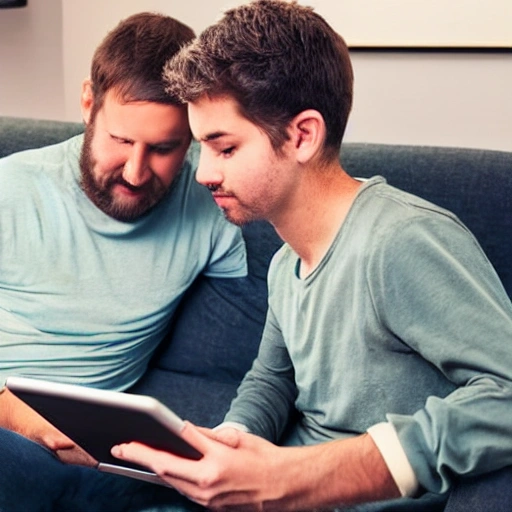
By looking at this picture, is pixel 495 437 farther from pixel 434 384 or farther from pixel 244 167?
pixel 244 167

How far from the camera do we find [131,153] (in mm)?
1600

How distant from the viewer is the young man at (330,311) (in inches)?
42.1

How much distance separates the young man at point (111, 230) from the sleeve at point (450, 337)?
24.8 inches

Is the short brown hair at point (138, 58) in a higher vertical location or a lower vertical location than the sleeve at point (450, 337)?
higher

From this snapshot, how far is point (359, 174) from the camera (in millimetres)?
1707

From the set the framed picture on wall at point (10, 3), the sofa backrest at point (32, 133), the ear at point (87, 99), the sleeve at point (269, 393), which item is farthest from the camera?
the framed picture on wall at point (10, 3)

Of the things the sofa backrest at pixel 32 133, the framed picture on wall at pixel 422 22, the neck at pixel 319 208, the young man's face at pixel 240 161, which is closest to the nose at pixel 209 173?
the young man's face at pixel 240 161

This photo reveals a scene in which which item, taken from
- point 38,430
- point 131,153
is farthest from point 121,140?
point 38,430

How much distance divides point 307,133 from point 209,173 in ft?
0.55

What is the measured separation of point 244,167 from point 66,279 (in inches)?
23.4

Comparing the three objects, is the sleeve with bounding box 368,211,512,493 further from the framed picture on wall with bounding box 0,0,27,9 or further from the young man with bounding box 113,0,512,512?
the framed picture on wall with bounding box 0,0,27,9

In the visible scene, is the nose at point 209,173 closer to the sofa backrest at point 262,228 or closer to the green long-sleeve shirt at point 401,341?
the green long-sleeve shirt at point 401,341

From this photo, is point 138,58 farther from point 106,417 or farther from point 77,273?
point 106,417

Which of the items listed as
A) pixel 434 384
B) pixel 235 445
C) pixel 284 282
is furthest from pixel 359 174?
pixel 235 445
